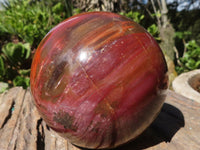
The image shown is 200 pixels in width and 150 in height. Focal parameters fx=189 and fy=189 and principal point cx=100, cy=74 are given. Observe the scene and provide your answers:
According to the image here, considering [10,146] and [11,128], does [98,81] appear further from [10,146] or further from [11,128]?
[11,128]

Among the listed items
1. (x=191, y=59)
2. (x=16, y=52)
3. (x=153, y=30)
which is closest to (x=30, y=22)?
(x=16, y=52)

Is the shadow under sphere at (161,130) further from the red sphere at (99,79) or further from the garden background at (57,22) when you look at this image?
the garden background at (57,22)

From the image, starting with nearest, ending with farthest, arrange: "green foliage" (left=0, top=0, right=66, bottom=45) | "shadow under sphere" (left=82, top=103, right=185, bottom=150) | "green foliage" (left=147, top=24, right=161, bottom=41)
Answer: "shadow under sphere" (left=82, top=103, right=185, bottom=150)
"green foliage" (left=0, top=0, right=66, bottom=45)
"green foliage" (left=147, top=24, right=161, bottom=41)

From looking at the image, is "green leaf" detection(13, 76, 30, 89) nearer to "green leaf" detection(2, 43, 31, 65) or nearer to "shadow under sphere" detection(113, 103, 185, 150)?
"green leaf" detection(2, 43, 31, 65)

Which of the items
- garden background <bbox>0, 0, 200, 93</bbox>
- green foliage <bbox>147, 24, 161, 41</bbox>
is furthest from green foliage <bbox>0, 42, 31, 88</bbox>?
green foliage <bbox>147, 24, 161, 41</bbox>

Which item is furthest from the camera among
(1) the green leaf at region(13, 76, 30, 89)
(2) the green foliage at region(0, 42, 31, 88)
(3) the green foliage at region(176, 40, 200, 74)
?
(3) the green foliage at region(176, 40, 200, 74)

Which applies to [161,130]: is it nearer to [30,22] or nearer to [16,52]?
[16,52]
